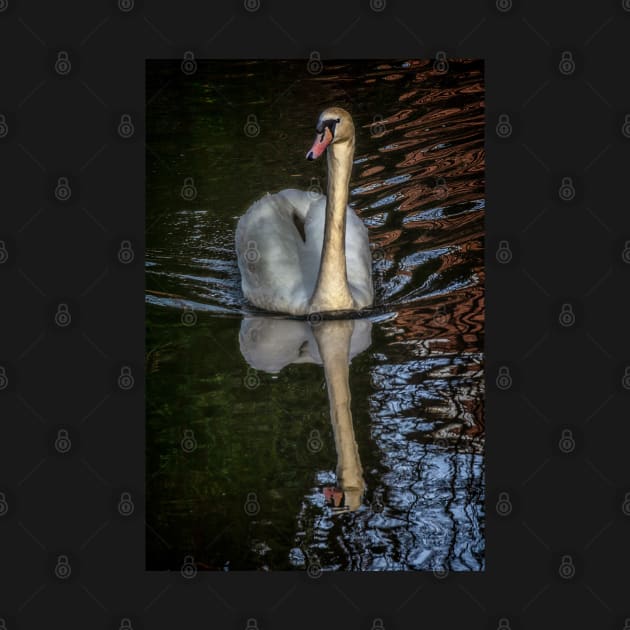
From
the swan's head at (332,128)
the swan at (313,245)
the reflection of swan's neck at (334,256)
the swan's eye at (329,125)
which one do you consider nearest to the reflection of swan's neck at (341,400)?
the reflection of swan's neck at (334,256)

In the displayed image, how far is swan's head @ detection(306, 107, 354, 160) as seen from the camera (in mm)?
10398

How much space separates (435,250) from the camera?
12.5 metres

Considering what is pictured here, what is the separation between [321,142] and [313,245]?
175 centimetres

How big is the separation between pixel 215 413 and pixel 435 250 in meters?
3.89

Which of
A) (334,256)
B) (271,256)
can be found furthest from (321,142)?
(271,256)

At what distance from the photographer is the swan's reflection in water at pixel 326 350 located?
29.3 ft

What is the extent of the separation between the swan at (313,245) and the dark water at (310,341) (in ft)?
0.85

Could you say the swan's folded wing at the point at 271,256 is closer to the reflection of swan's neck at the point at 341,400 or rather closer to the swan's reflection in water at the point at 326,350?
the swan's reflection in water at the point at 326,350

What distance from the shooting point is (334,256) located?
11.0 m

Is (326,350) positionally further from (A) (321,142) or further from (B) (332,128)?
(B) (332,128)

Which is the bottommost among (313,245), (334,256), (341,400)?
(341,400)

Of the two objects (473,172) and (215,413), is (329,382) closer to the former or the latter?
(215,413)

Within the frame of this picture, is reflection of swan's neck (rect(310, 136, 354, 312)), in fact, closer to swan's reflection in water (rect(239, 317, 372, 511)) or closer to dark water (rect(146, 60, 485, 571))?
swan's reflection in water (rect(239, 317, 372, 511))

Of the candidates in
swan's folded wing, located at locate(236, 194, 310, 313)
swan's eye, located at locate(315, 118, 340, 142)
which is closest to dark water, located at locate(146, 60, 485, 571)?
swan's folded wing, located at locate(236, 194, 310, 313)
